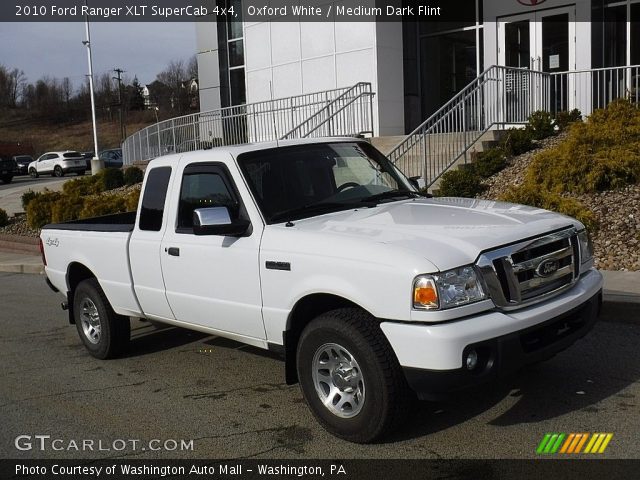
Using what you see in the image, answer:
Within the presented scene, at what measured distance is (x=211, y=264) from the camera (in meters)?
5.37

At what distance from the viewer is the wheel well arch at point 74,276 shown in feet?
23.5

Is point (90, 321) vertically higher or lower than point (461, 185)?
lower

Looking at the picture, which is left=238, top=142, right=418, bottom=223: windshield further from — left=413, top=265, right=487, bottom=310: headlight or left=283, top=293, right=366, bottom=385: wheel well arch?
left=413, top=265, right=487, bottom=310: headlight

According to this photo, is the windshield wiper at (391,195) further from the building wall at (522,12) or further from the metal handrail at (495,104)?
the building wall at (522,12)

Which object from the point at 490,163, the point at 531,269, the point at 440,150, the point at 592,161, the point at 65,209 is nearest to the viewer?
the point at 531,269

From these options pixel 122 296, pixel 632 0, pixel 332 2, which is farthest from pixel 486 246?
pixel 332 2

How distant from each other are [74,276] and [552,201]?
621cm

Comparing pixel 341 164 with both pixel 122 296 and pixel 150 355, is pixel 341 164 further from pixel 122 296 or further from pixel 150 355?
pixel 150 355

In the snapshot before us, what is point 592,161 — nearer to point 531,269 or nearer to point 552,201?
point 552,201

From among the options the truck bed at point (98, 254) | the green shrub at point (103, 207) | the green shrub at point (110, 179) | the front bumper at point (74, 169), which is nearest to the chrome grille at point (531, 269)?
the truck bed at point (98, 254)

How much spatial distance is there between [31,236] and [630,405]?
1515cm

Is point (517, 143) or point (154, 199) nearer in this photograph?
point (154, 199)

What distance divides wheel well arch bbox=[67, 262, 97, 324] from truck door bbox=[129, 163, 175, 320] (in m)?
1.15

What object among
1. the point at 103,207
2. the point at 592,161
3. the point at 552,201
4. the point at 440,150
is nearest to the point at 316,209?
the point at 552,201
